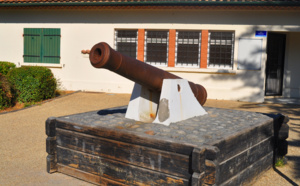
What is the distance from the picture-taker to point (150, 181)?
12.7 feet

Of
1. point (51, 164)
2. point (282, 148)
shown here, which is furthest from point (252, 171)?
point (51, 164)

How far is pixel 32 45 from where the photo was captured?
1450 centimetres

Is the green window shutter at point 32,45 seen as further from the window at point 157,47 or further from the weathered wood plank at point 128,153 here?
the weathered wood plank at point 128,153

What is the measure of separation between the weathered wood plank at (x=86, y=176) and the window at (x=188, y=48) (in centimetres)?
885

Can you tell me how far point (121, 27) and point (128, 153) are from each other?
10028 mm

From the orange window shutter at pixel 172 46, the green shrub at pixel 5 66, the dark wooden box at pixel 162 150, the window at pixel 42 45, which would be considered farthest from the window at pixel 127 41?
the dark wooden box at pixel 162 150

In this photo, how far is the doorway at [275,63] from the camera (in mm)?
12898

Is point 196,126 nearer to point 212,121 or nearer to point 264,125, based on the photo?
point 212,121

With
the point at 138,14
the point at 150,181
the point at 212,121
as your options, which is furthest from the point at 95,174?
the point at 138,14

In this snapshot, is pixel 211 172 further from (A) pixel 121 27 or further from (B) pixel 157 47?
(A) pixel 121 27

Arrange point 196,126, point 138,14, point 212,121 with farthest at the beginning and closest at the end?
point 138,14
point 212,121
point 196,126

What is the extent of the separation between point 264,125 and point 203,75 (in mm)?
7757

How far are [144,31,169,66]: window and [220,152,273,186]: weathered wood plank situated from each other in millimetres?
→ 8359

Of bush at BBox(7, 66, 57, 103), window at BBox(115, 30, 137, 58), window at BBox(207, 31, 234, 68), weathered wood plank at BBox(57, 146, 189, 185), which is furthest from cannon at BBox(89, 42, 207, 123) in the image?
window at BBox(115, 30, 137, 58)
